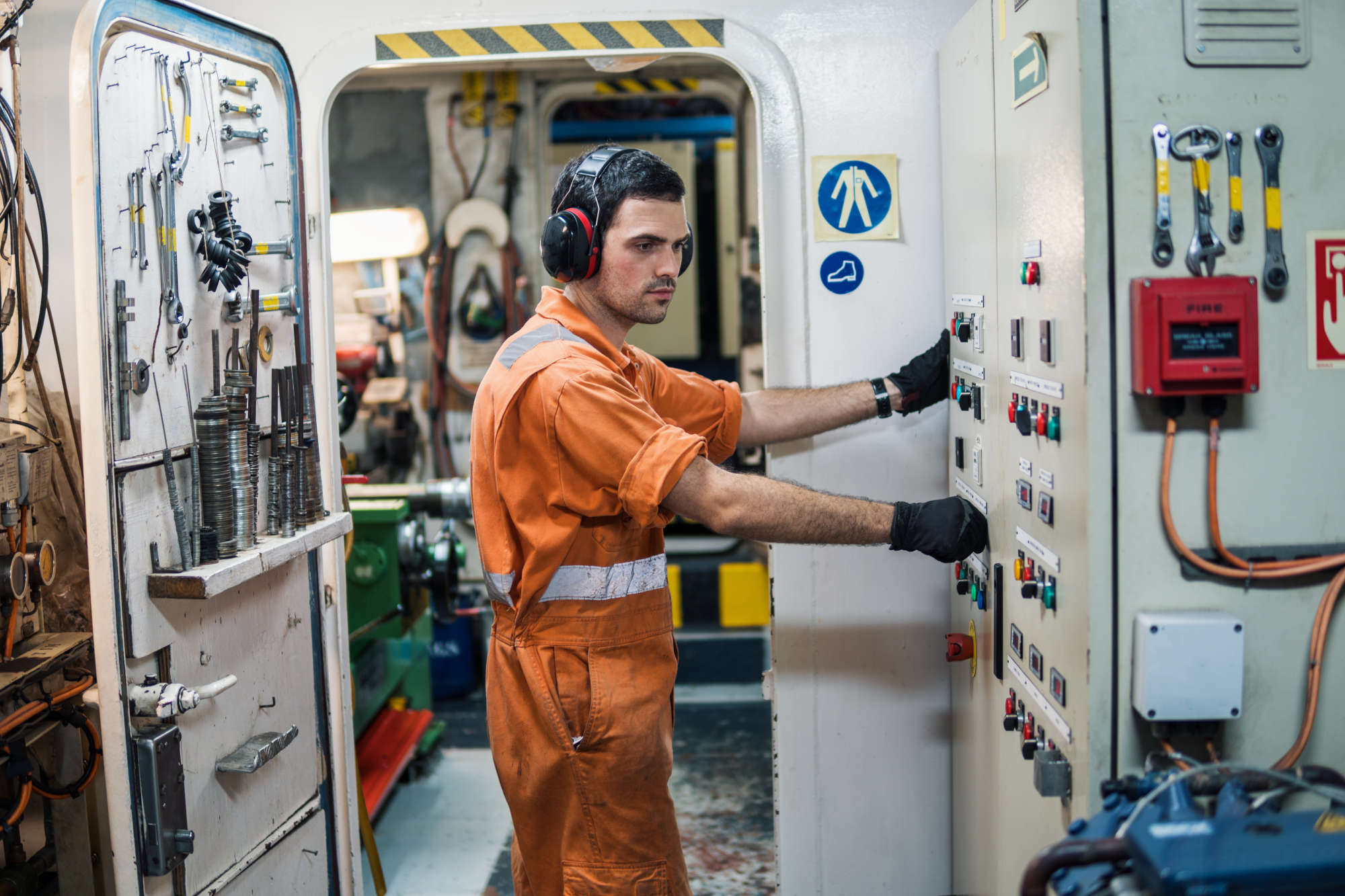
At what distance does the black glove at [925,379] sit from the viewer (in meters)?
2.34

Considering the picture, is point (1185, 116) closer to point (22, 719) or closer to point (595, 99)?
point (22, 719)

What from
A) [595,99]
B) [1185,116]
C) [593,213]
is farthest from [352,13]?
[595,99]

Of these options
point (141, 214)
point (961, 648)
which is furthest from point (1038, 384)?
point (141, 214)

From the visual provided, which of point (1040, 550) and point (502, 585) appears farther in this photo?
point (502, 585)

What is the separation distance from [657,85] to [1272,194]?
165 inches

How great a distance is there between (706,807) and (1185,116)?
2.77 m

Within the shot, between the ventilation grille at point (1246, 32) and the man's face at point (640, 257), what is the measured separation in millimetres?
945

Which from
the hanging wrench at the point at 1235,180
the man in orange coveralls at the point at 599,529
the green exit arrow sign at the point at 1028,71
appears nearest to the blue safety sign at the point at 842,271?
the man in orange coveralls at the point at 599,529

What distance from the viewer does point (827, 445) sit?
248cm

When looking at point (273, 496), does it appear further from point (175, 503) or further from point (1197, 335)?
point (1197, 335)

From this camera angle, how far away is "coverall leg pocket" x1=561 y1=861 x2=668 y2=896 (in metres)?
1.93

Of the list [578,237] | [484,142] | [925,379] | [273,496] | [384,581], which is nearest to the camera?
[578,237]

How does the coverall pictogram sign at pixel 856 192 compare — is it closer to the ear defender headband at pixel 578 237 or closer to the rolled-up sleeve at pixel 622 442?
the ear defender headband at pixel 578 237

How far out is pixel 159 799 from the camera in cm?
180
